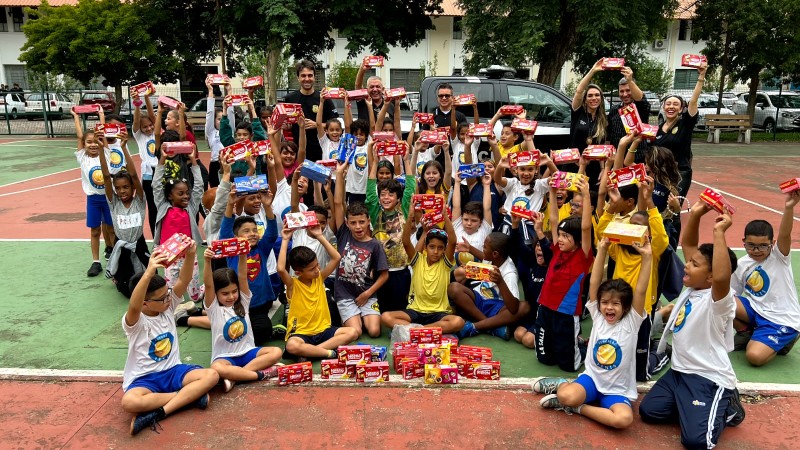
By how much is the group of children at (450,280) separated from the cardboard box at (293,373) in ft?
0.51

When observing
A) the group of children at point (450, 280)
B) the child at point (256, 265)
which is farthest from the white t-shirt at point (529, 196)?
the child at point (256, 265)

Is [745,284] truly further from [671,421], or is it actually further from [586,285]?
[671,421]

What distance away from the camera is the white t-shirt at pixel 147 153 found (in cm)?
783

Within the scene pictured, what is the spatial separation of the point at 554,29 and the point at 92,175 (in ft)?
45.5

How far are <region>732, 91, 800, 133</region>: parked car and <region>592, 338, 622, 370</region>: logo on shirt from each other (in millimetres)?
23621

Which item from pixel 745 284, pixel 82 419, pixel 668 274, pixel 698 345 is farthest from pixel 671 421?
pixel 82 419

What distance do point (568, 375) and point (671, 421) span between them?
88cm

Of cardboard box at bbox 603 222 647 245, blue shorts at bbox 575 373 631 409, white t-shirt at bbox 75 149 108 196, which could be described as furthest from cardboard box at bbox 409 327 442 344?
white t-shirt at bbox 75 149 108 196

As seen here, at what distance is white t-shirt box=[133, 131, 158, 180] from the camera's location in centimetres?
783

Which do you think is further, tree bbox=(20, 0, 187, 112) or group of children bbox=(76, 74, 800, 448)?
tree bbox=(20, 0, 187, 112)

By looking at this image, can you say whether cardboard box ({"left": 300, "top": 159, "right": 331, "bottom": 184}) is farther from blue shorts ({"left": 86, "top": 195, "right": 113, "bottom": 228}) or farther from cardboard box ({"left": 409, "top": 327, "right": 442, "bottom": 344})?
blue shorts ({"left": 86, "top": 195, "right": 113, "bottom": 228})

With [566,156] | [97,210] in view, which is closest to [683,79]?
[566,156]

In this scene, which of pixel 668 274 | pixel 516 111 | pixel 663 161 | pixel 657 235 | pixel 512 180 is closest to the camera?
pixel 657 235

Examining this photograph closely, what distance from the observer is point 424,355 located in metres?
4.99
